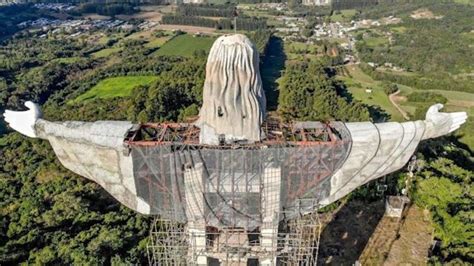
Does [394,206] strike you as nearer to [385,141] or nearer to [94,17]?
[385,141]

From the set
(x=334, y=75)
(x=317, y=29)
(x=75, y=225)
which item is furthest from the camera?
→ (x=317, y=29)

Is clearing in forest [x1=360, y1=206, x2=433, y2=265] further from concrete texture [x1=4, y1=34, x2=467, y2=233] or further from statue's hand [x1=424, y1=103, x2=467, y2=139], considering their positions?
statue's hand [x1=424, y1=103, x2=467, y2=139]

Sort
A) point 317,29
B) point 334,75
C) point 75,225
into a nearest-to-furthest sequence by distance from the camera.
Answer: point 75,225 < point 334,75 < point 317,29

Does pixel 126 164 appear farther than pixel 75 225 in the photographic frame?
No

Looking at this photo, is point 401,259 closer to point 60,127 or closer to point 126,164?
point 126,164

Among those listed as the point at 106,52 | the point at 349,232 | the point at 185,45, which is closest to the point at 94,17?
the point at 106,52

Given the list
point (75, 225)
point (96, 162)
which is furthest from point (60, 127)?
point (75, 225)

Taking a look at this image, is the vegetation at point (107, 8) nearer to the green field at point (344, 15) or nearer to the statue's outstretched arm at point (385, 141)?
the green field at point (344, 15)

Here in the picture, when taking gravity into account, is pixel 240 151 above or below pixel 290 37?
above
